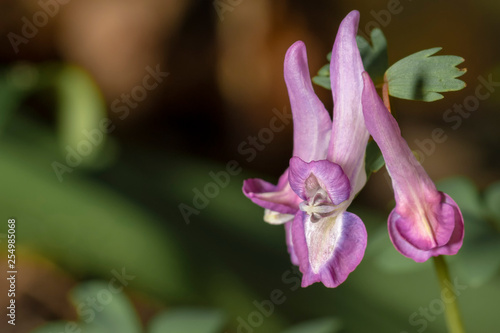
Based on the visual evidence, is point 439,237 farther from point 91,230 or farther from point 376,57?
point 91,230

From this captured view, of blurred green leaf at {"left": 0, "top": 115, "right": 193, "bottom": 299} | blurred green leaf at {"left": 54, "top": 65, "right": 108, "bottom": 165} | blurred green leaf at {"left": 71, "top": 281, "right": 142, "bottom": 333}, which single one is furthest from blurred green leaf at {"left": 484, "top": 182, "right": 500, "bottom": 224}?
blurred green leaf at {"left": 54, "top": 65, "right": 108, "bottom": 165}

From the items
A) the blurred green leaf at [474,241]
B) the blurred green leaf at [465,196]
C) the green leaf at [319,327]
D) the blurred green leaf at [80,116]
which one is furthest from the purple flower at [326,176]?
the blurred green leaf at [80,116]

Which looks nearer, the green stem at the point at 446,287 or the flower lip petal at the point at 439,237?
the flower lip petal at the point at 439,237

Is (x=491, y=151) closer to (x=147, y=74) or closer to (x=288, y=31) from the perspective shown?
(x=288, y=31)

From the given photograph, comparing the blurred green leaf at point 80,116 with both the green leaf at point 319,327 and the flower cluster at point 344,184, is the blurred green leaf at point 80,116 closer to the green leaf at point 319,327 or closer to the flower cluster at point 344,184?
the green leaf at point 319,327

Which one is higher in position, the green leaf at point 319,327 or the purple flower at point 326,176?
the purple flower at point 326,176

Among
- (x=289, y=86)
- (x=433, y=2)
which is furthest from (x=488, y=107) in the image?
(x=289, y=86)

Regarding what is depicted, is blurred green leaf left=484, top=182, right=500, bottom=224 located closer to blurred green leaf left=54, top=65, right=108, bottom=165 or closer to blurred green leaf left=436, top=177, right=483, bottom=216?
blurred green leaf left=436, top=177, right=483, bottom=216
